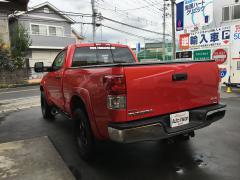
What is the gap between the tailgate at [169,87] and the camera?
3053mm

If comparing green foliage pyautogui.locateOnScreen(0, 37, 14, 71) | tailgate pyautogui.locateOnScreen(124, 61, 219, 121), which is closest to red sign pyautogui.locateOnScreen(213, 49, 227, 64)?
tailgate pyautogui.locateOnScreen(124, 61, 219, 121)

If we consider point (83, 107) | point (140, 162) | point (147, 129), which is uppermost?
point (83, 107)

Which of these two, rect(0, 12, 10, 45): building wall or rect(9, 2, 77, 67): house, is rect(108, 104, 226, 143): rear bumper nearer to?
rect(0, 12, 10, 45): building wall

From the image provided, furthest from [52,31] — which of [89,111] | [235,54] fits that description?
[89,111]

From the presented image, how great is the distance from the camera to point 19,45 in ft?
77.1

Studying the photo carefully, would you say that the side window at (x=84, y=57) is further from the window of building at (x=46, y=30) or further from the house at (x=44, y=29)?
the window of building at (x=46, y=30)

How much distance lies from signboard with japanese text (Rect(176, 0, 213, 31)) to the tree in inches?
595

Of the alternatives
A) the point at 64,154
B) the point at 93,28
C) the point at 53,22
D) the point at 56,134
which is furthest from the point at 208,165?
the point at 53,22

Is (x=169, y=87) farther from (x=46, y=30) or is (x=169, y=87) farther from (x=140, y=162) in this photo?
(x=46, y=30)

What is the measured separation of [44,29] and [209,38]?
65.0 feet

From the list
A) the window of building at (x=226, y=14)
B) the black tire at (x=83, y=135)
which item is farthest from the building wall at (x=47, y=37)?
the black tire at (x=83, y=135)

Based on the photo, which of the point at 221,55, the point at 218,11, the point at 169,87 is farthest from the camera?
the point at 218,11

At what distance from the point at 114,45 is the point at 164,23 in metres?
29.6

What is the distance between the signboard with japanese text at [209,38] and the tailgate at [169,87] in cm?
1096
